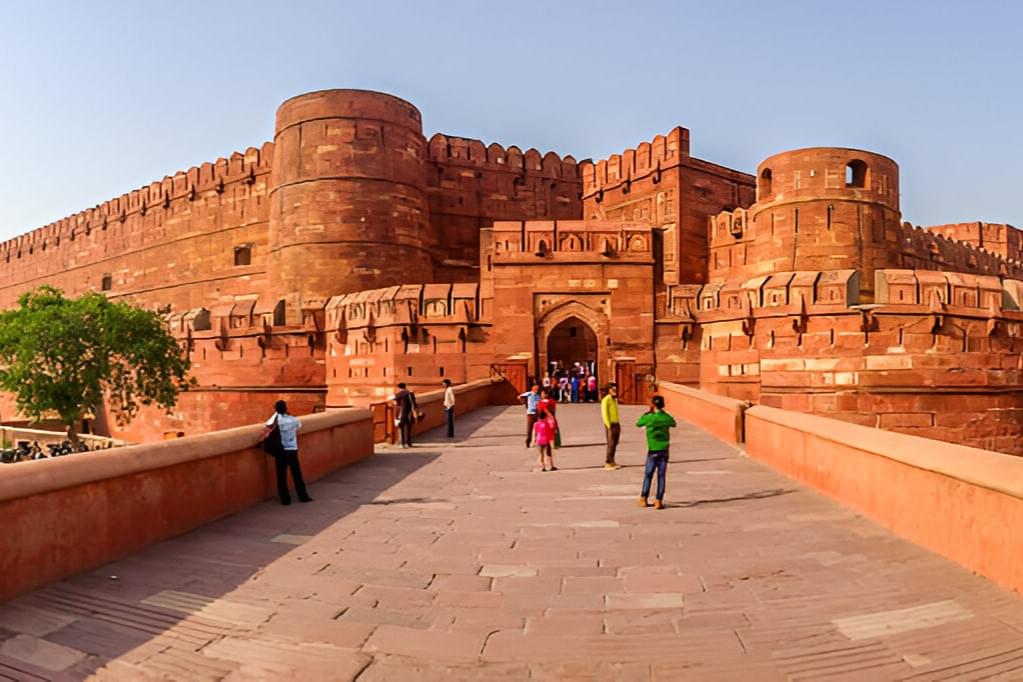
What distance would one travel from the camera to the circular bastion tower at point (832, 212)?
20781mm

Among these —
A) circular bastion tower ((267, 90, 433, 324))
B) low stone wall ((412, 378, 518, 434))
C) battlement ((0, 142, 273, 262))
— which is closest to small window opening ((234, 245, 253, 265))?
battlement ((0, 142, 273, 262))

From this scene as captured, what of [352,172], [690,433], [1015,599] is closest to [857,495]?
[1015,599]

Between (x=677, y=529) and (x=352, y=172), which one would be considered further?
(x=352, y=172)

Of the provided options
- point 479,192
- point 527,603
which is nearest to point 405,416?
point 527,603

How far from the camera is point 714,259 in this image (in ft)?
80.4

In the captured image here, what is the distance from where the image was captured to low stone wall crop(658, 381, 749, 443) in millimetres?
9852

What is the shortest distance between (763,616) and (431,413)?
981 centimetres

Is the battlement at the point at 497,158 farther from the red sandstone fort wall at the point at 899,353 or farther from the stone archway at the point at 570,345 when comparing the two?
the red sandstone fort wall at the point at 899,353

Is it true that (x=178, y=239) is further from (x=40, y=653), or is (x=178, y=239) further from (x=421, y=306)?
(x=40, y=653)

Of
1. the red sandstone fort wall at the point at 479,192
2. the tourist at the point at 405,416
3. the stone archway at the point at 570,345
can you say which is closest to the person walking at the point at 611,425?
the tourist at the point at 405,416

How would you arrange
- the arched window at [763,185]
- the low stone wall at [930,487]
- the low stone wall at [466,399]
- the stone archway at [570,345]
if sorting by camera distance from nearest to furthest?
1. the low stone wall at [930,487]
2. the low stone wall at [466,399]
3. the arched window at [763,185]
4. the stone archway at [570,345]

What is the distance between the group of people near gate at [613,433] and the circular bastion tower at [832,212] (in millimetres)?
13552

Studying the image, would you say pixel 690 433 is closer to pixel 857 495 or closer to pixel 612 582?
pixel 857 495

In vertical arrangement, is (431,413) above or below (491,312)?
below
